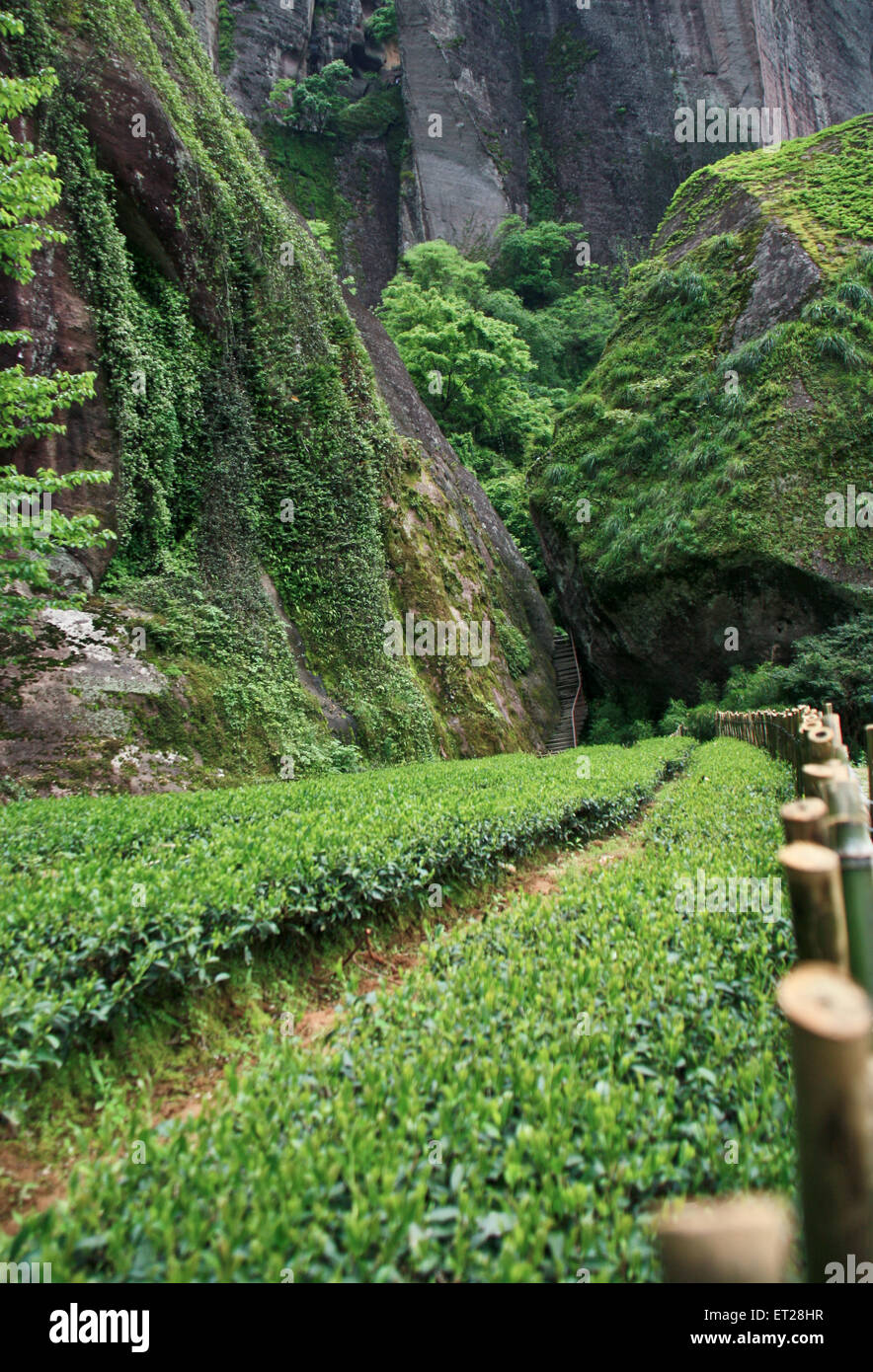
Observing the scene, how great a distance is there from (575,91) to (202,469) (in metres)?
45.2

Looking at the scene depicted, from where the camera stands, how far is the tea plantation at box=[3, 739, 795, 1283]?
5.97 feet

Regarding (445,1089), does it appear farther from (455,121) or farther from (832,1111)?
(455,121)

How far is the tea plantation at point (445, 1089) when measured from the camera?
1820 millimetres

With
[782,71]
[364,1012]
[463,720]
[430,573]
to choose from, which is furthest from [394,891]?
[782,71]

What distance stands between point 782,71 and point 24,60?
48.4 m

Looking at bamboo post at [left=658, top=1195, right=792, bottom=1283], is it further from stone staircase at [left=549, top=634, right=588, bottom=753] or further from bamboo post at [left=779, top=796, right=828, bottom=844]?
stone staircase at [left=549, top=634, right=588, bottom=753]

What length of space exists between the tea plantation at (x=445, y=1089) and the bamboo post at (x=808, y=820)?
0.95m

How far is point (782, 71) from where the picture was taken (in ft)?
139

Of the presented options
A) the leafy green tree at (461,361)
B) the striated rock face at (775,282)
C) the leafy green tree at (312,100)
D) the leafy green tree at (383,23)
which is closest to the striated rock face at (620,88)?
the leafy green tree at (383,23)

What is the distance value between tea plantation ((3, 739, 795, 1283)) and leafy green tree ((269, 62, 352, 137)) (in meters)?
44.4

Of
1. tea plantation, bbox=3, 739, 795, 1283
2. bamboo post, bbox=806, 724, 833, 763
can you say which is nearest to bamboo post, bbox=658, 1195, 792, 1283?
tea plantation, bbox=3, 739, 795, 1283

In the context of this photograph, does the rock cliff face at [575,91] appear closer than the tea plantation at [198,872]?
No

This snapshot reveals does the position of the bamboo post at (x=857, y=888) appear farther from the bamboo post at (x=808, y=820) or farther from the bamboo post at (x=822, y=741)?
the bamboo post at (x=822, y=741)
